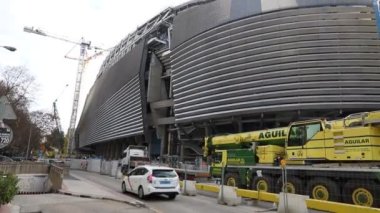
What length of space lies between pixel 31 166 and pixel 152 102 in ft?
134

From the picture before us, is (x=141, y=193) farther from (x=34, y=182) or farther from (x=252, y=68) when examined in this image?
(x=252, y=68)

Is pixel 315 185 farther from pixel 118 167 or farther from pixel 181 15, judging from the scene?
pixel 181 15

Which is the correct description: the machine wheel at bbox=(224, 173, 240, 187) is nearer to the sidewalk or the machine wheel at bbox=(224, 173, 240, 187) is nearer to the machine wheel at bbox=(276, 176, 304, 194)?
the machine wheel at bbox=(276, 176, 304, 194)

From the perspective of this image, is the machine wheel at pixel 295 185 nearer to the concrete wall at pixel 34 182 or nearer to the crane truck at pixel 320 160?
the crane truck at pixel 320 160

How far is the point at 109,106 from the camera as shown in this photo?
3519 inches

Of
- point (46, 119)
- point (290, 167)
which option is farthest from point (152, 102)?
point (290, 167)

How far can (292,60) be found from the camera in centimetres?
4556

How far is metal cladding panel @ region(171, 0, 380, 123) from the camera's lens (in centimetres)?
4303

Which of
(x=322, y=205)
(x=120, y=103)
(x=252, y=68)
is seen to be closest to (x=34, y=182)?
(x=322, y=205)

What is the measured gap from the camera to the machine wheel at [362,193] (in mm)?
13023

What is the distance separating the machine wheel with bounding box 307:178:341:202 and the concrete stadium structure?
28.7 metres

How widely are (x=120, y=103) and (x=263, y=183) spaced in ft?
211

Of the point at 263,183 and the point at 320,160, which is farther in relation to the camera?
the point at 263,183

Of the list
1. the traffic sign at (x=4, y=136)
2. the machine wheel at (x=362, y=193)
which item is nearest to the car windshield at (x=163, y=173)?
the machine wheel at (x=362, y=193)
